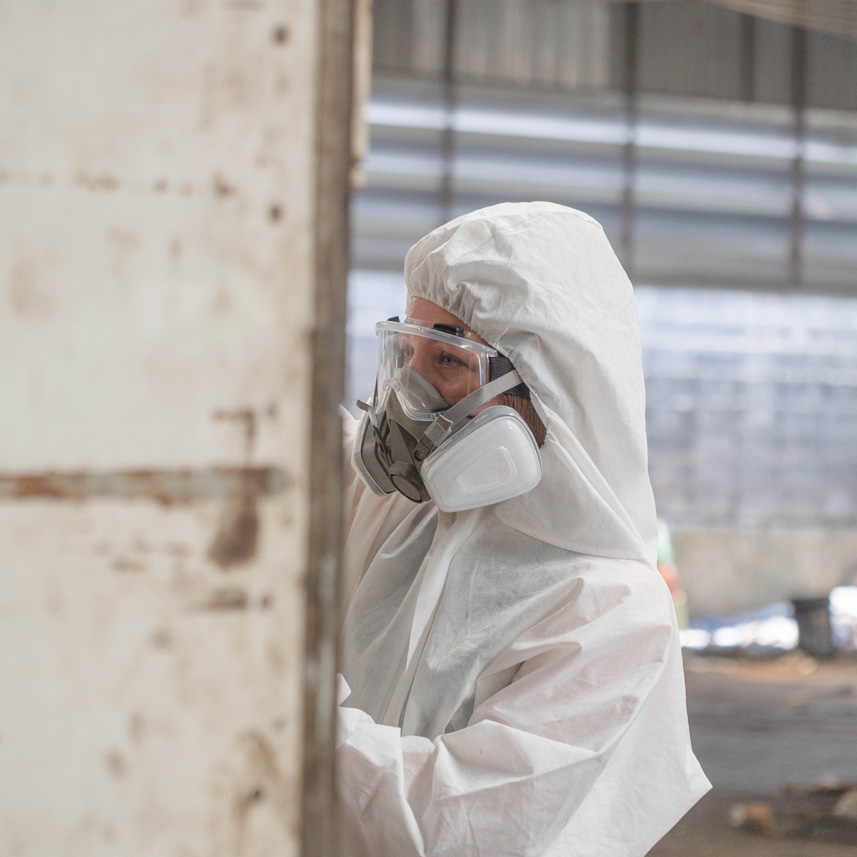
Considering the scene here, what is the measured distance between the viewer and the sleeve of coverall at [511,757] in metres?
1.12

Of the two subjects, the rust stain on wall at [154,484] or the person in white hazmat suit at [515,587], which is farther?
the person in white hazmat suit at [515,587]

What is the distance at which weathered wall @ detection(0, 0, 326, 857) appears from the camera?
1.53 ft

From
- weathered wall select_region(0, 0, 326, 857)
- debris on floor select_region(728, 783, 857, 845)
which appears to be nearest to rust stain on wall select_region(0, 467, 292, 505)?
weathered wall select_region(0, 0, 326, 857)

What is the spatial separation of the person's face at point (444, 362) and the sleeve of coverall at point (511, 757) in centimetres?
45

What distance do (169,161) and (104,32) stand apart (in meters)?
0.08

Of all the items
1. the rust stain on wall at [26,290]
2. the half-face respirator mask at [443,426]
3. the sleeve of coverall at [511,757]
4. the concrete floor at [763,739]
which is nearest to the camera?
the rust stain on wall at [26,290]

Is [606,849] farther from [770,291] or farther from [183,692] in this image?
[770,291]

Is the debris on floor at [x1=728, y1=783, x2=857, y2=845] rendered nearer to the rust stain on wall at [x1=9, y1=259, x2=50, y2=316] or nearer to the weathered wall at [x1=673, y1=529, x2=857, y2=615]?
the weathered wall at [x1=673, y1=529, x2=857, y2=615]

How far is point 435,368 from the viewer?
56.7 inches

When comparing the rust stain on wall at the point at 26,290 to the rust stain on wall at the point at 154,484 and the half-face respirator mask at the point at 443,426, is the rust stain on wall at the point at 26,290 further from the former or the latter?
the half-face respirator mask at the point at 443,426

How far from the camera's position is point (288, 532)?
0.49 metres

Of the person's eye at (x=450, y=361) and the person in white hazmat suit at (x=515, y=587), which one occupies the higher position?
the person's eye at (x=450, y=361)

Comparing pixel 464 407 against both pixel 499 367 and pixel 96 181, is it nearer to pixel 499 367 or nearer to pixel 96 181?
pixel 499 367

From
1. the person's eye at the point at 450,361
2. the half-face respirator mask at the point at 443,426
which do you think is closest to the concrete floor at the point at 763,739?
the half-face respirator mask at the point at 443,426
